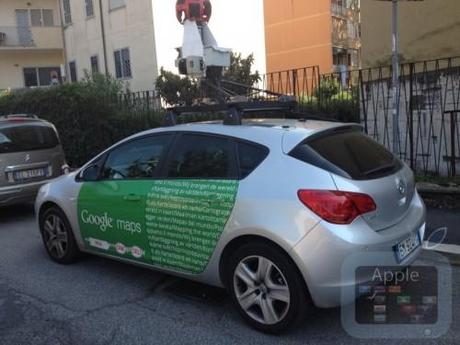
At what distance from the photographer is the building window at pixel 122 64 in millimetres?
22281

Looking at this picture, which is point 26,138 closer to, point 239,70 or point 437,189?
point 437,189

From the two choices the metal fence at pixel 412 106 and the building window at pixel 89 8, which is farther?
the building window at pixel 89 8

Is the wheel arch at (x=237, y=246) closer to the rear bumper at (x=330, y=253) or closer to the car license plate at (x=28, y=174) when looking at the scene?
the rear bumper at (x=330, y=253)

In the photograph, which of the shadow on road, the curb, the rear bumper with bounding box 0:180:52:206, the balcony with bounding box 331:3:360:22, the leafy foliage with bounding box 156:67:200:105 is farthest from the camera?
the balcony with bounding box 331:3:360:22

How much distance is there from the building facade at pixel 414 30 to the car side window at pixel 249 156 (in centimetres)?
532

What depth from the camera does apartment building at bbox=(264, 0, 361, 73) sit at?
Result: 32844 mm

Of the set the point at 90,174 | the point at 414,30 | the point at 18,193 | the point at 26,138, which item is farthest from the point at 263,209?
the point at 414,30

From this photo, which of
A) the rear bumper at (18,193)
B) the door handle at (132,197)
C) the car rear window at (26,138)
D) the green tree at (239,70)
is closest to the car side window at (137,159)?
the door handle at (132,197)

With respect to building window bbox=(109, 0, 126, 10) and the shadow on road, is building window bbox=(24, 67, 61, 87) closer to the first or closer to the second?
building window bbox=(109, 0, 126, 10)

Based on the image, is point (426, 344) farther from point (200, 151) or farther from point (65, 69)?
point (65, 69)

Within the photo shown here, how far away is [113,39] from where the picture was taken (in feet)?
74.6

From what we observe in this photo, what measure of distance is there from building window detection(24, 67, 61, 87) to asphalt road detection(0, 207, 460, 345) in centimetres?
2582

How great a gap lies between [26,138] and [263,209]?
5.52 metres

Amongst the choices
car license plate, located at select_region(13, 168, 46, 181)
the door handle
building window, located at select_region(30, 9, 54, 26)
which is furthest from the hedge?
building window, located at select_region(30, 9, 54, 26)
